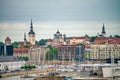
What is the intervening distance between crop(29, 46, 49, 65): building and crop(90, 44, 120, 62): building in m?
2.63

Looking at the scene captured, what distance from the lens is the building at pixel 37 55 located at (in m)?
37.8

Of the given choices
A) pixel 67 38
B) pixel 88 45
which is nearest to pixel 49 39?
pixel 67 38

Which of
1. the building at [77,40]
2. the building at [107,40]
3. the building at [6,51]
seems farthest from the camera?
the building at [77,40]

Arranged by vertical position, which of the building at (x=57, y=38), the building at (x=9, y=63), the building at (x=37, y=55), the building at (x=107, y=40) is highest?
the building at (x=57, y=38)

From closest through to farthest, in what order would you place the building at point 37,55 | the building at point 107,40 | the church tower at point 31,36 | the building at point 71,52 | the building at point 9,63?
1. the building at point 9,63
2. the building at point 37,55
3. the building at point 71,52
4. the building at point 107,40
5. the church tower at point 31,36

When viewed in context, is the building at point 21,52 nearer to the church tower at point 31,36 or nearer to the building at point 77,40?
the church tower at point 31,36

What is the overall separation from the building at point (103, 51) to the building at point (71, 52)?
0.67 m

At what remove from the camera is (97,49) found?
1508 inches

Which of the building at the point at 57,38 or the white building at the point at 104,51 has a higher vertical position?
the building at the point at 57,38

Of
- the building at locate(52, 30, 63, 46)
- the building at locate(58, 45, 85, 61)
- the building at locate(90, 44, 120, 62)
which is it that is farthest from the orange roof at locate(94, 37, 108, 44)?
the building at locate(52, 30, 63, 46)

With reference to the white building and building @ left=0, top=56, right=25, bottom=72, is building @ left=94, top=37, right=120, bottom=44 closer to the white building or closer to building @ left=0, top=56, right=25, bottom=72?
the white building

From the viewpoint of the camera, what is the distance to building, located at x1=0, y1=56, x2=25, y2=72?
1272 inches

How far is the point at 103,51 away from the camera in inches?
1480

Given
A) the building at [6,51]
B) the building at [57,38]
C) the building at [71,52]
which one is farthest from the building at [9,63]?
the building at [57,38]
